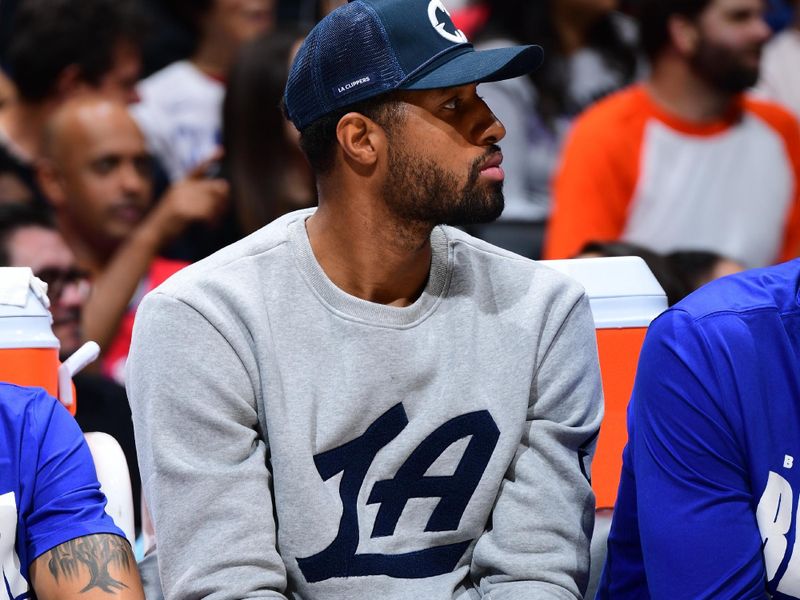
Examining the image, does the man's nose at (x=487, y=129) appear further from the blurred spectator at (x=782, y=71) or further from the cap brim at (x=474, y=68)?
the blurred spectator at (x=782, y=71)

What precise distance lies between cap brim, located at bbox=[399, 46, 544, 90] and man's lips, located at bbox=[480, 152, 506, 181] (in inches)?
4.4

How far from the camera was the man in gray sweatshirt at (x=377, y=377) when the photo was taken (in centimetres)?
185

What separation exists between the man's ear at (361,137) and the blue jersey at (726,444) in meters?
0.50

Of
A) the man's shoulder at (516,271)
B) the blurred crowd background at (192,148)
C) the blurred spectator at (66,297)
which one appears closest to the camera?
the man's shoulder at (516,271)

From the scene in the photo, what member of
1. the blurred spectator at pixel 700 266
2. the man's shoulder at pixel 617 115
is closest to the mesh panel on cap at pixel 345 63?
the blurred spectator at pixel 700 266

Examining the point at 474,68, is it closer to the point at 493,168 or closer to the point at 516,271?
the point at 493,168

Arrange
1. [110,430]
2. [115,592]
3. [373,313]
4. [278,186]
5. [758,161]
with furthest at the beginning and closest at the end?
[758,161], [278,186], [110,430], [373,313], [115,592]

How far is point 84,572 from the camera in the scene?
5.93ft

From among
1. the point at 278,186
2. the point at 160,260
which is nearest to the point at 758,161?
the point at 278,186

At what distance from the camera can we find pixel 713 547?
1.69m

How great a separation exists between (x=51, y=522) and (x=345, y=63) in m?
0.75

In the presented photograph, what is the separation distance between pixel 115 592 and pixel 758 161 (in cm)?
271

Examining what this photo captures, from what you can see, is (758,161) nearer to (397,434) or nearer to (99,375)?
(99,375)

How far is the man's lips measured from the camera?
6.46 feet
